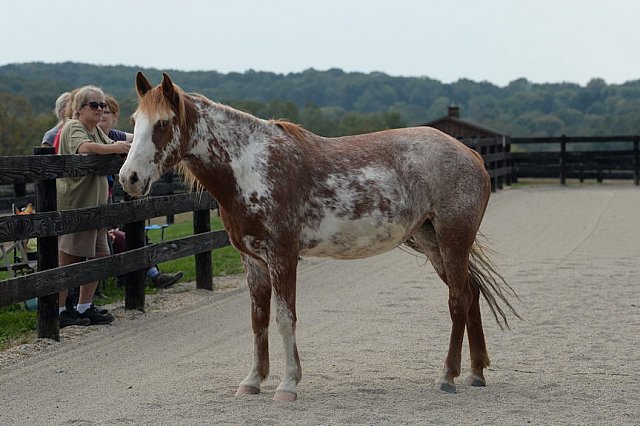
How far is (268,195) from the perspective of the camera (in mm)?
5367

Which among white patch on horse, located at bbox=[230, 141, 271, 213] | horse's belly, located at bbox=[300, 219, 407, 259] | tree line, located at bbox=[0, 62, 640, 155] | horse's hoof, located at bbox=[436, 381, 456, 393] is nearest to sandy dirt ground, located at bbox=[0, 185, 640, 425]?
horse's hoof, located at bbox=[436, 381, 456, 393]

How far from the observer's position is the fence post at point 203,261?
939cm

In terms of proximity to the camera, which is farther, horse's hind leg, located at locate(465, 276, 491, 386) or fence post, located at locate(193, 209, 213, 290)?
fence post, located at locate(193, 209, 213, 290)

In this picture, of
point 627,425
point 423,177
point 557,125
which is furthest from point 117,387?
point 557,125

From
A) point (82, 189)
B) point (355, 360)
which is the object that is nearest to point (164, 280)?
point (82, 189)

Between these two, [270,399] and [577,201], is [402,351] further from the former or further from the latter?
[577,201]

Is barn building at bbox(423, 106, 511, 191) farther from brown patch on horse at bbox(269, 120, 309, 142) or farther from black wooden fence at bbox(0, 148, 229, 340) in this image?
brown patch on horse at bbox(269, 120, 309, 142)

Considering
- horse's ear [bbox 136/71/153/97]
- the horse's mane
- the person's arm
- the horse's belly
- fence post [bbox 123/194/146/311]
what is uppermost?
horse's ear [bbox 136/71/153/97]

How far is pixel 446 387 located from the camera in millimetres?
5496

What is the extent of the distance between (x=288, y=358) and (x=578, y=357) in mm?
2194

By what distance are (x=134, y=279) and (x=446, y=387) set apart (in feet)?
11.9

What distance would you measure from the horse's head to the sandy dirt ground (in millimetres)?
1323

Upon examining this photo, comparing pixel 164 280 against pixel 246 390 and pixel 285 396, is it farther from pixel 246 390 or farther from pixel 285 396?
pixel 285 396

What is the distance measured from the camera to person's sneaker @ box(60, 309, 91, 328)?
744cm
